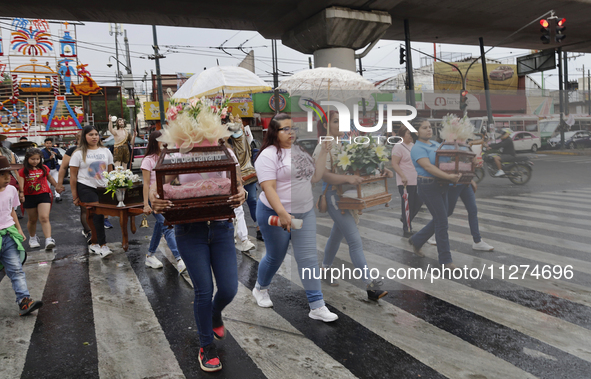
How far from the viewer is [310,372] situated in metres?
3.19

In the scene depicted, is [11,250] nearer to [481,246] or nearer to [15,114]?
[481,246]

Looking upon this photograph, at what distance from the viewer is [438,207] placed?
481 centimetres

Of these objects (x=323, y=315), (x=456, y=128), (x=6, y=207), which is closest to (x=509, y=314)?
(x=323, y=315)

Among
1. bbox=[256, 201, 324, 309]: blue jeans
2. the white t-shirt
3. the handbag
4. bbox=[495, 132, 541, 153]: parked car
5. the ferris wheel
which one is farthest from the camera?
the ferris wheel

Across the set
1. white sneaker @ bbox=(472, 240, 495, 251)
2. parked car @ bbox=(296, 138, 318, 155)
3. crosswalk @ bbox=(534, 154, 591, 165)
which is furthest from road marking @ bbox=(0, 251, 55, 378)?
crosswalk @ bbox=(534, 154, 591, 165)

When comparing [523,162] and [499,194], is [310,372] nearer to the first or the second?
[499,194]

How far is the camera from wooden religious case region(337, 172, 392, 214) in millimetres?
4418

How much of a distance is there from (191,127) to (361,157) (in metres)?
1.81

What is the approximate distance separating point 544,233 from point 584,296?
0.96 m

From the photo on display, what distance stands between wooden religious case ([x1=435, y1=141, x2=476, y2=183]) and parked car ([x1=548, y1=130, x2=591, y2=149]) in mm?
1047

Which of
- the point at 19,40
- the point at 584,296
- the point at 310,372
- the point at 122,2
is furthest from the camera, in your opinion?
the point at 19,40

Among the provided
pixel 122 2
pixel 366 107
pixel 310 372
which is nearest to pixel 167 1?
pixel 122 2

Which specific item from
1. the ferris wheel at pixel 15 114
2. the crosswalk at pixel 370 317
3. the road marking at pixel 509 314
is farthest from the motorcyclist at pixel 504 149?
the ferris wheel at pixel 15 114

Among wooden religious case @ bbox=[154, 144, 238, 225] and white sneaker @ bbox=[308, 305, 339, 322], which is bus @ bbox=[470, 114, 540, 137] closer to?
white sneaker @ bbox=[308, 305, 339, 322]
